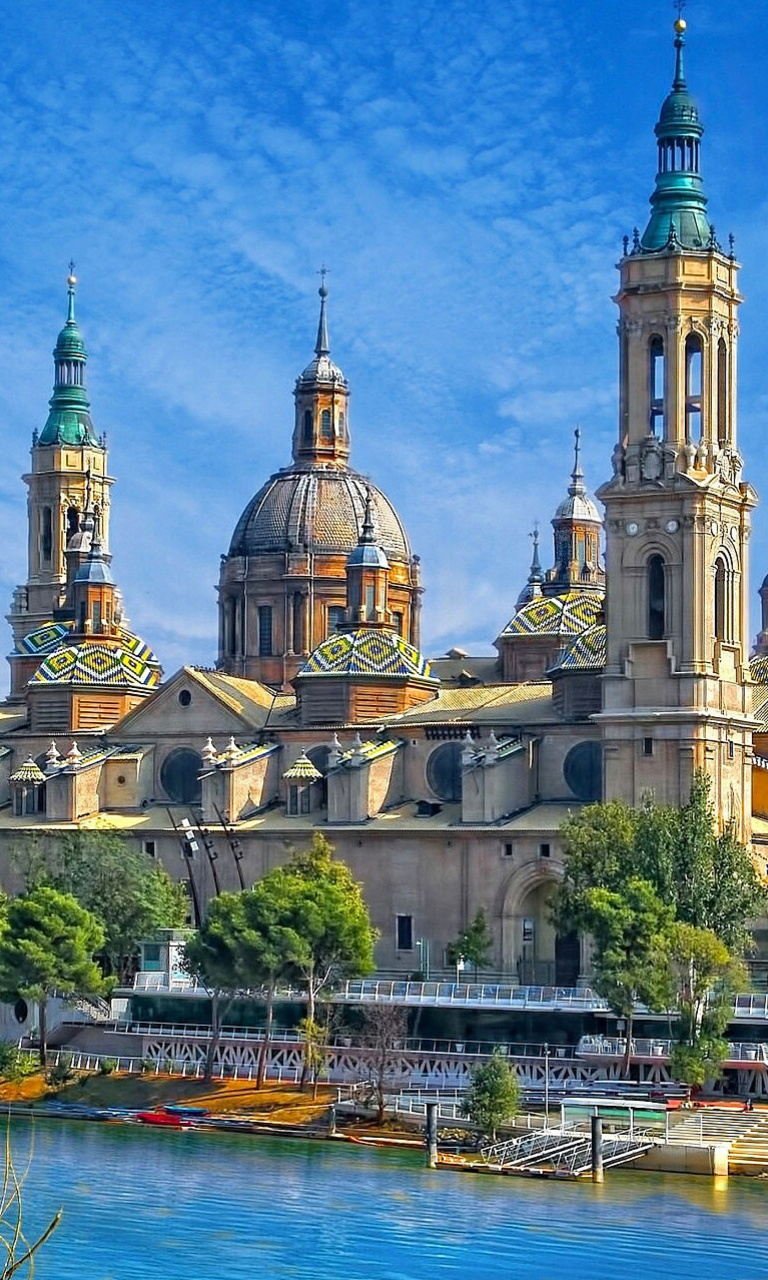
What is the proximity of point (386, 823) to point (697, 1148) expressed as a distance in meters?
29.7

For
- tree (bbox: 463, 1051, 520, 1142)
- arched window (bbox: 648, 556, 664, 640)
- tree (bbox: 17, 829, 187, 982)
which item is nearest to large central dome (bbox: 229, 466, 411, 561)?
tree (bbox: 17, 829, 187, 982)

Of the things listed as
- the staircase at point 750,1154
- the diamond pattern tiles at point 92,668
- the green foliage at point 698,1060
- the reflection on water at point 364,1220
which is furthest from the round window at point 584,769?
the reflection on water at point 364,1220

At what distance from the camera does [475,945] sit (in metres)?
93.2

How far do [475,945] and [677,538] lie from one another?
14864 millimetres

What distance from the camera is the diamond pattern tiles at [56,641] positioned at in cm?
11788

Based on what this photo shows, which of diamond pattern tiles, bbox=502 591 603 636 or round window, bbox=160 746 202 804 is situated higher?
diamond pattern tiles, bbox=502 591 603 636

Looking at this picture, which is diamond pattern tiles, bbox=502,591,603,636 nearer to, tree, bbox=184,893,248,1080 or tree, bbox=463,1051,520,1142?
tree, bbox=184,893,248,1080

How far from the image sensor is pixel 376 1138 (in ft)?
249

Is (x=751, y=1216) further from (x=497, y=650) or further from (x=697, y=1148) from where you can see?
(x=497, y=650)

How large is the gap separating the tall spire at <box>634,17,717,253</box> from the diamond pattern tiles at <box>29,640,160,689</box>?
100ft

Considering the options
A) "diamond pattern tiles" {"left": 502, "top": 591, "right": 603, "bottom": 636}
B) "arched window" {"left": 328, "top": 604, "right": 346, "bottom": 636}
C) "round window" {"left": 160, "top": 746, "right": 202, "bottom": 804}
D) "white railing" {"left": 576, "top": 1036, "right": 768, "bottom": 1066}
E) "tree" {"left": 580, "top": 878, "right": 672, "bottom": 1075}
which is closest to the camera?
"tree" {"left": 580, "top": 878, "right": 672, "bottom": 1075}

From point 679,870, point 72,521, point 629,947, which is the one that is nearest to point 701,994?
point 629,947

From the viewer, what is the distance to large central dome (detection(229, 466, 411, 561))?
118 meters

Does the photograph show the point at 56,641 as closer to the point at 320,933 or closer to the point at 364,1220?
the point at 320,933
